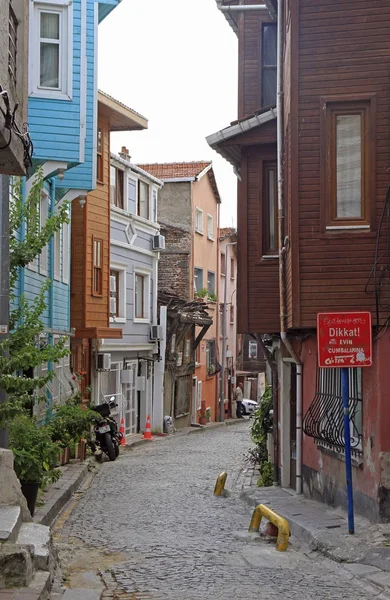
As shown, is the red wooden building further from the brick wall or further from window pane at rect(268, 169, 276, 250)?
the brick wall

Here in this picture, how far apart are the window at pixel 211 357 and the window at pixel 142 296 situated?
13288 millimetres

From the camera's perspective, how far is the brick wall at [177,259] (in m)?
43.0

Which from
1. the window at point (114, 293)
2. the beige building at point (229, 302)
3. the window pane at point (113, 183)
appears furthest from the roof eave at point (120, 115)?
the beige building at point (229, 302)

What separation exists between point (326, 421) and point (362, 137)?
13.6ft

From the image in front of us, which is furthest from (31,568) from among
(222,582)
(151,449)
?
(151,449)

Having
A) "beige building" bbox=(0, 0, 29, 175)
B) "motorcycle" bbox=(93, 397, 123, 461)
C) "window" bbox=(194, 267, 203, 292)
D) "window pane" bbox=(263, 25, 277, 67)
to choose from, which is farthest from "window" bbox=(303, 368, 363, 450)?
"window" bbox=(194, 267, 203, 292)

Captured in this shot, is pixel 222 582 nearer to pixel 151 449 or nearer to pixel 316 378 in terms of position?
pixel 316 378

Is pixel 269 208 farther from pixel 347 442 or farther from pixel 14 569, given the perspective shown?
pixel 14 569

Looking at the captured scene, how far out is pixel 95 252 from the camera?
25.7 metres

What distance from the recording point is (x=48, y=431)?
13094mm

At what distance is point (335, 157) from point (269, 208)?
13.2 feet

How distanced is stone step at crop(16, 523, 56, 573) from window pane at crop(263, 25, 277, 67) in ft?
37.4

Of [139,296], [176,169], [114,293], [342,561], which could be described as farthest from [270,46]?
[176,169]

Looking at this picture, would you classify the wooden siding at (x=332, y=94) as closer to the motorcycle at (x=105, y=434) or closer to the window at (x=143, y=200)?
the motorcycle at (x=105, y=434)
